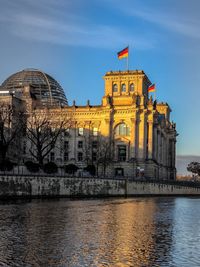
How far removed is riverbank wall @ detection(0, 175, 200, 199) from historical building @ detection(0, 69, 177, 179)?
19826mm

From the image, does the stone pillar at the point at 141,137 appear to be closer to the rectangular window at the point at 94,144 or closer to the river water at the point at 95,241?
the rectangular window at the point at 94,144

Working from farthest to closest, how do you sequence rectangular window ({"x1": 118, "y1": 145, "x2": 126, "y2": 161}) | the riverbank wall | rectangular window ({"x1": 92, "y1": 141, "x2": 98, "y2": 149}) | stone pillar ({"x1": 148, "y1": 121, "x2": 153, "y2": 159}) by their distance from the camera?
1. rectangular window ({"x1": 92, "y1": 141, "x2": 98, "y2": 149})
2. rectangular window ({"x1": 118, "y1": 145, "x2": 126, "y2": 161})
3. stone pillar ({"x1": 148, "y1": 121, "x2": 153, "y2": 159})
4. the riverbank wall

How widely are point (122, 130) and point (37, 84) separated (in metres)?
44.1

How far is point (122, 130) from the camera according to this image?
479 ft

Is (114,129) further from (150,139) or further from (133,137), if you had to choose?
(150,139)

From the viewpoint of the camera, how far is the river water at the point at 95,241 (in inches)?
1018

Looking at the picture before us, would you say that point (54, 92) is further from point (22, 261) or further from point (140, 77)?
point (22, 261)

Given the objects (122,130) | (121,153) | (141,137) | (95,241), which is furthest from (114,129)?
(95,241)

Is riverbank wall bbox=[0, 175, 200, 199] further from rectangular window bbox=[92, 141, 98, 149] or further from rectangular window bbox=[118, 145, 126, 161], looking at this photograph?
rectangular window bbox=[92, 141, 98, 149]

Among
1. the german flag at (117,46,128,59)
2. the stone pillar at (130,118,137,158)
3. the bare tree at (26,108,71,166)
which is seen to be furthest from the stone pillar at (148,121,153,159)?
the bare tree at (26,108,71,166)

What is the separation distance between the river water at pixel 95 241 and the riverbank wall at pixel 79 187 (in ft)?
83.1

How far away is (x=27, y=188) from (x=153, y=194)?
4408 cm

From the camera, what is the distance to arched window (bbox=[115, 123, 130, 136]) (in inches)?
5719

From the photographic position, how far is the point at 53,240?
31.8 metres
